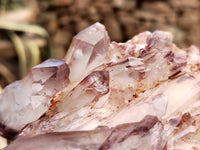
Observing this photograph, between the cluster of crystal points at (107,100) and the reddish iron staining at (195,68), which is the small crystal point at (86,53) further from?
the reddish iron staining at (195,68)

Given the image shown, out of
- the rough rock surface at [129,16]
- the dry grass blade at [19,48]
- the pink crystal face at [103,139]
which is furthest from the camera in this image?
the rough rock surface at [129,16]

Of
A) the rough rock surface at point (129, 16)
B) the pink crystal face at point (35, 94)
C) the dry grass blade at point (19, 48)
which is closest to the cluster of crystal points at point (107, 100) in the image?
the pink crystal face at point (35, 94)

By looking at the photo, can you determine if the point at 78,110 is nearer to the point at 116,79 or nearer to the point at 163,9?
the point at 116,79

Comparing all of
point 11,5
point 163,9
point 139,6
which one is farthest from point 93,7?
point 11,5

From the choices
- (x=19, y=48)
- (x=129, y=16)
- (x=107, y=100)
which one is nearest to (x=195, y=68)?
(x=107, y=100)

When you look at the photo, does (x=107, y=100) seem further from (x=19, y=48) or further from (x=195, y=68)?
(x=19, y=48)

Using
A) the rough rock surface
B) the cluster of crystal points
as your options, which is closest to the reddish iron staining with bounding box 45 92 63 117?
the cluster of crystal points

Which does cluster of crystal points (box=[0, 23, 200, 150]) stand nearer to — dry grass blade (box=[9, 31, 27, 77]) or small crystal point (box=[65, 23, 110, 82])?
small crystal point (box=[65, 23, 110, 82])
